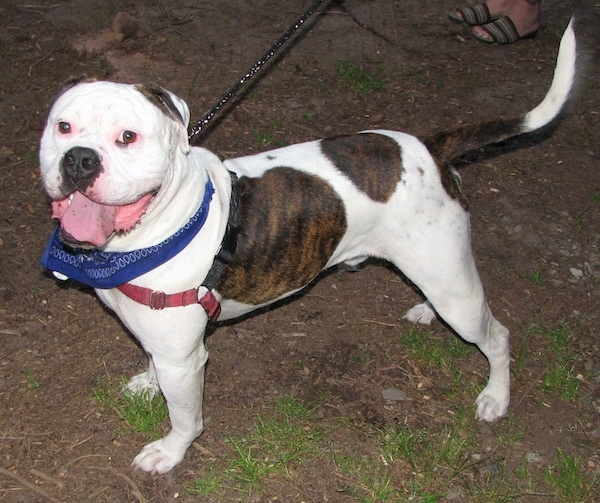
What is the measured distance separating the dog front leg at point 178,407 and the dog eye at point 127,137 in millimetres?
998

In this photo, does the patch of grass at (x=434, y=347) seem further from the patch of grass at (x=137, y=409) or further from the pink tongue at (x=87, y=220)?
the pink tongue at (x=87, y=220)

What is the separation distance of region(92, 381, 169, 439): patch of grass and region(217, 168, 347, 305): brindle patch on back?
0.91 meters

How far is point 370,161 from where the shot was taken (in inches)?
143

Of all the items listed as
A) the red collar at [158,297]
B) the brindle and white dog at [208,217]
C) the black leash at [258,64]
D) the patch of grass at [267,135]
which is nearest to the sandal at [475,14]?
the patch of grass at [267,135]

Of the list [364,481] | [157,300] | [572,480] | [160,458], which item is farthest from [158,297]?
[572,480]

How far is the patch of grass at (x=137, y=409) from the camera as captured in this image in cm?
406

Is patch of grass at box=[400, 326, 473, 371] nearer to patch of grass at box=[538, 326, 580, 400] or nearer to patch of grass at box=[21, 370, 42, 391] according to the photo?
patch of grass at box=[538, 326, 580, 400]

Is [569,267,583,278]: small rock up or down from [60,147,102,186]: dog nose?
down

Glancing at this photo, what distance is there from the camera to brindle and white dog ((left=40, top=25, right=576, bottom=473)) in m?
2.90

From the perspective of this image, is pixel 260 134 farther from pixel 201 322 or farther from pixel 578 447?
pixel 578 447

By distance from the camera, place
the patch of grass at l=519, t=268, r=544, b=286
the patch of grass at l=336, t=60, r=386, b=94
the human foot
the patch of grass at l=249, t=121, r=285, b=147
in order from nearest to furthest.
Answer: the patch of grass at l=519, t=268, r=544, b=286
the patch of grass at l=249, t=121, r=285, b=147
the patch of grass at l=336, t=60, r=386, b=94
the human foot

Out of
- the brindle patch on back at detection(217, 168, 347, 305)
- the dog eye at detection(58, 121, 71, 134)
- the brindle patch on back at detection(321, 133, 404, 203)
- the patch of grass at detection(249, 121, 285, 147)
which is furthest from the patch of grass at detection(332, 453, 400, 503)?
the patch of grass at detection(249, 121, 285, 147)

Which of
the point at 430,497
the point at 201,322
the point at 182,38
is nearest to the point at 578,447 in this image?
the point at 430,497

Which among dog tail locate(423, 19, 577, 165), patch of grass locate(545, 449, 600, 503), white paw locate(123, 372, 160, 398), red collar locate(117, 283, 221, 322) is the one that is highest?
dog tail locate(423, 19, 577, 165)
